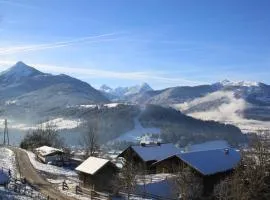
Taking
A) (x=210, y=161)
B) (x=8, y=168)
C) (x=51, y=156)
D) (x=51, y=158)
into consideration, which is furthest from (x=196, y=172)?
(x=51, y=156)

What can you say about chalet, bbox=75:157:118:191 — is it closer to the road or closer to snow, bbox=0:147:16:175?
the road

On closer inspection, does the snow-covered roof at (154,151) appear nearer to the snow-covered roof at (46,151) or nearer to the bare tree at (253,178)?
the snow-covered roof at (46,151)

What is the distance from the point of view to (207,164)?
7638cm

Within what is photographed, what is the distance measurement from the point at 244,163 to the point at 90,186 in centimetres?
2419

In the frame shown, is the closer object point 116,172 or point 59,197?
point 59,197

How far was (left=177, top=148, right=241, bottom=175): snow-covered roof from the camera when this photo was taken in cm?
7456

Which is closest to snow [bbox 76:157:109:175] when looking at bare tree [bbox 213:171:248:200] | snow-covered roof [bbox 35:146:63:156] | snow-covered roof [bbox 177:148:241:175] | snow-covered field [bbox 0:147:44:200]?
snow-covered field [bbox 0:147:44:200]

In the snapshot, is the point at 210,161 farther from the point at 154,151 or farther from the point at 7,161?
the point at 7,161

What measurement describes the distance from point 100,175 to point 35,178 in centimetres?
1603

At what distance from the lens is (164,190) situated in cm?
7231

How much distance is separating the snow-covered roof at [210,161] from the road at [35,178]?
22995mm

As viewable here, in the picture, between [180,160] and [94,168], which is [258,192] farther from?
[94,168]

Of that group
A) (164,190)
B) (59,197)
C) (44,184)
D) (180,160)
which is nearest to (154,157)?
(180,160)

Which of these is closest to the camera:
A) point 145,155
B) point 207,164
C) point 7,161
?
point 207,164
